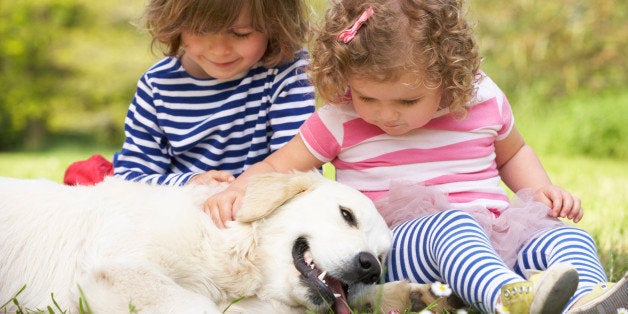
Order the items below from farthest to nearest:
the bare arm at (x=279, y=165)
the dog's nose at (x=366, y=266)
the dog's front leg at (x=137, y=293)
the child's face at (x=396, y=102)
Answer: the child's face at (x=396, y=102), the bare arm at (x=279, y=165), the dog's nose at (x=366, y=266), the dog's front leg at (x=137, y=293)

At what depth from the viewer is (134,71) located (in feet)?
61.6

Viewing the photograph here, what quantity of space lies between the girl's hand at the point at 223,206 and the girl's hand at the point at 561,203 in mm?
1330

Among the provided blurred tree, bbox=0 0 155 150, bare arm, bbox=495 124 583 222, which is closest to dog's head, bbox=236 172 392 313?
bare arm, bbox=495 124 583 222

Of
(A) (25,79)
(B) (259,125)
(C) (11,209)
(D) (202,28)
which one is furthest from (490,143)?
Answer: (A) (25,79)

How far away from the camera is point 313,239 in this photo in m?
2.46

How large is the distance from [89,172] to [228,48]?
1.23 metres

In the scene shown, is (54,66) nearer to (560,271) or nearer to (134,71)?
(134,71)

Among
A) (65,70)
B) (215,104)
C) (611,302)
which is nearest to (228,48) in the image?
(215,104)

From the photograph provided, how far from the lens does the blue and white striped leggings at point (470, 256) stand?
2252mm

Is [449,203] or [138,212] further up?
[138,212]

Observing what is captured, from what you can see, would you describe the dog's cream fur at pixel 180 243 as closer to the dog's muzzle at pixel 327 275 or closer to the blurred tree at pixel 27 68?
the dog's muzzle at pixel 327 275

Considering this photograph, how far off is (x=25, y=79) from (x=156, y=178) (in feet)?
58.0

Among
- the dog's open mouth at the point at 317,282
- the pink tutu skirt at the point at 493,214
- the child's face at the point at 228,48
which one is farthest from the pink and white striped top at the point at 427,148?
the dog's open mouth at the point at 317,282

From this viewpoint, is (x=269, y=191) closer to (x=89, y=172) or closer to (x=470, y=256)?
(x=470, y=256)
